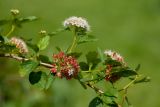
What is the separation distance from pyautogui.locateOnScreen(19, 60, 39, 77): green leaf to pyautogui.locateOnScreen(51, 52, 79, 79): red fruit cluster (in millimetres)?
48

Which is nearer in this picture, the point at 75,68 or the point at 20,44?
the point at 75,68

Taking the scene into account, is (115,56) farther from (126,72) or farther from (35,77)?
(35,77)

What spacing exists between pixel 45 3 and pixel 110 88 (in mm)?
8069

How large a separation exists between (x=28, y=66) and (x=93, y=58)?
201 mm

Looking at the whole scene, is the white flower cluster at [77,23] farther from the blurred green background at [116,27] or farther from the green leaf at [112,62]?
the blurred green background at [116,27]

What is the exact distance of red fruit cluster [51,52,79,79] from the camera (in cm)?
141

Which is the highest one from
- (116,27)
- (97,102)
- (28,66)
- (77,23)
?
(116,27)

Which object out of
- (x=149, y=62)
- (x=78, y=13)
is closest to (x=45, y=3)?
(x=78, y=13)

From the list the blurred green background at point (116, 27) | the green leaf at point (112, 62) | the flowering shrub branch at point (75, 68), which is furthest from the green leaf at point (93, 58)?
the blurred green background at point (116, 27)

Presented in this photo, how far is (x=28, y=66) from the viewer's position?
146cm

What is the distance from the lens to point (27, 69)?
1452 mm

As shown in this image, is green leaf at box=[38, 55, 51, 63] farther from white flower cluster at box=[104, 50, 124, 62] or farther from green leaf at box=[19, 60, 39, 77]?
white flower cluster at box=[104, 50, 124, 62]

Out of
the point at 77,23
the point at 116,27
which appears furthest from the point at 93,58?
the point at 116,27

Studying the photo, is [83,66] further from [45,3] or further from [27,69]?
[45,3]
